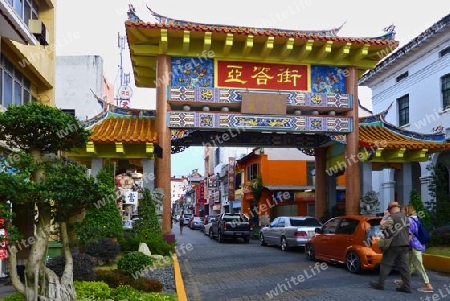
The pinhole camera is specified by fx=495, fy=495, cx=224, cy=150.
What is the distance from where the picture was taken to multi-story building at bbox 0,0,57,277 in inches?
463

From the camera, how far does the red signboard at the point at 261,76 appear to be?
58.3 feet

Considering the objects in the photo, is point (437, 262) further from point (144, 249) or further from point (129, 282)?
point (129, 282)

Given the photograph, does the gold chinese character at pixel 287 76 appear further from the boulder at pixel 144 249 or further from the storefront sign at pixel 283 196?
the storefront sign at pixel 283 196

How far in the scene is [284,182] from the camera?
123 feet

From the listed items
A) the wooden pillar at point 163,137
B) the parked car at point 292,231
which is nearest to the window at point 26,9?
the wooden pillar at point 163,137

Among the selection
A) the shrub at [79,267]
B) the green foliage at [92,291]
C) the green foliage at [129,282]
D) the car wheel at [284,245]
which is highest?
the shrub at [79,267]

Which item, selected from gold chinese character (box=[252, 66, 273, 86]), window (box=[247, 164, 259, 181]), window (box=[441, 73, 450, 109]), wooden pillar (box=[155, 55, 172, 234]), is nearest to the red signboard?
gold chinese character (box=[252, 66, 273, 86])

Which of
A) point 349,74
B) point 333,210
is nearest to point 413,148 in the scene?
point 349,74

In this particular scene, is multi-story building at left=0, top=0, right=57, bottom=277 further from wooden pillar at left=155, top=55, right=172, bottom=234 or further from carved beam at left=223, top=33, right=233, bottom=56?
carved beam at left=223, top=33, right=233, bottom=56

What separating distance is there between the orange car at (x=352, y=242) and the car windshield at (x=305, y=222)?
479cm

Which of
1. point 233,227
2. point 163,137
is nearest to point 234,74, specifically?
point 163,137

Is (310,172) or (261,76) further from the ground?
(261,76)

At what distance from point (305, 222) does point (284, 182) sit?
17.0 m

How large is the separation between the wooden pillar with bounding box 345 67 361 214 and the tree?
1281cm
